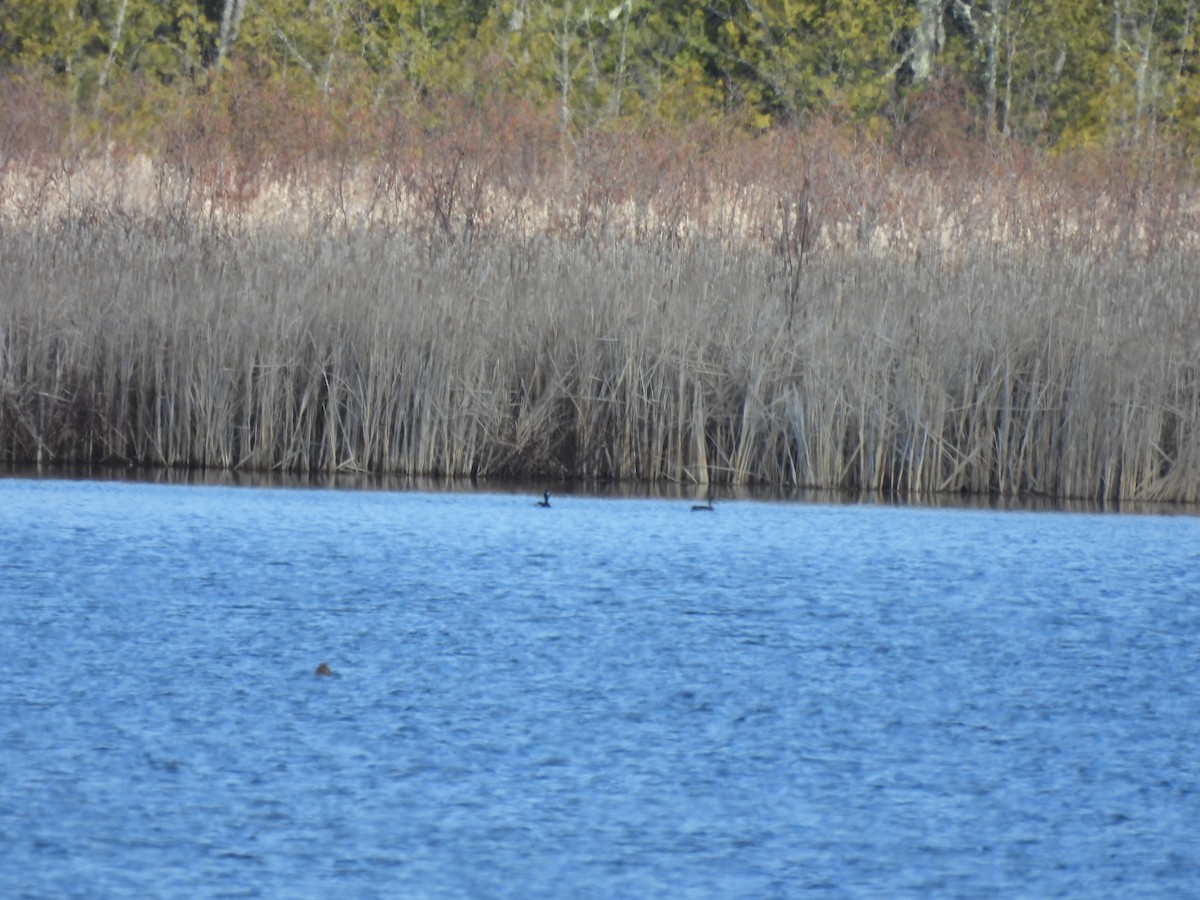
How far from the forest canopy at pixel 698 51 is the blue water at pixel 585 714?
1279cm

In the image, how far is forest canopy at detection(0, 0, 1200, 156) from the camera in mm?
17797

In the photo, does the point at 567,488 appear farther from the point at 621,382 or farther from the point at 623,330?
the point at 623,330

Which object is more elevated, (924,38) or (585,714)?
(924,38)

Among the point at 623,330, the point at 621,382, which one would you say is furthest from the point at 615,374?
the point at 623,330

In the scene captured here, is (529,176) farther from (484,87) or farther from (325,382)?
(484,87)

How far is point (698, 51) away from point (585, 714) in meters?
19.9

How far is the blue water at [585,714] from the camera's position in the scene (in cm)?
212

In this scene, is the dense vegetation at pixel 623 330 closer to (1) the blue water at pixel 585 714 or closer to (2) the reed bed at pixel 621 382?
(2) the reed bed at pixel 621 382

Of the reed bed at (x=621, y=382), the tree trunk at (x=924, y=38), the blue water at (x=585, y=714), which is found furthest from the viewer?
the tree trunk at (x=924, y=38)

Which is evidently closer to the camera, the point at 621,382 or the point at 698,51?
the point at 621,382

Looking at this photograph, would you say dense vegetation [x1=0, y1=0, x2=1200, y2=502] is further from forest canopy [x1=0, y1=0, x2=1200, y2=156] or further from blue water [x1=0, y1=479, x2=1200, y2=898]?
forest canopy [x1=0, y1=0, x2=1200, y2=156]

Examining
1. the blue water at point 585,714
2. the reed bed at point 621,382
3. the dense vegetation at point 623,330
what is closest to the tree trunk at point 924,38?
the dense vegetation at point 623,330

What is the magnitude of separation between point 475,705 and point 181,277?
4416mm

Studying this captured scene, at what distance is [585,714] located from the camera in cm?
277
